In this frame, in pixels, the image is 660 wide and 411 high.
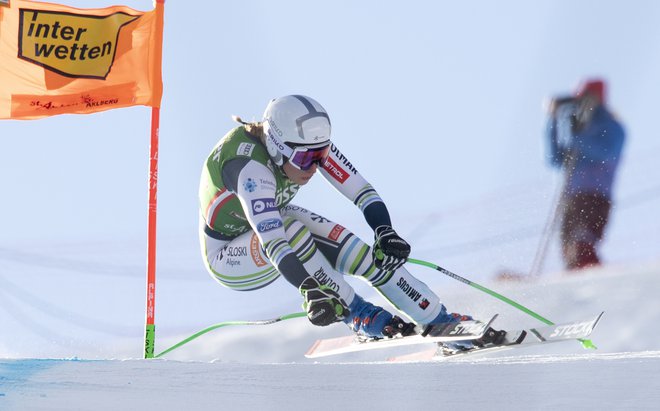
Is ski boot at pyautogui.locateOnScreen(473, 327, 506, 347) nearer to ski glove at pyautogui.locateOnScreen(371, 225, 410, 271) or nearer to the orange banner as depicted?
ski glove at pyautogui.locateOnScreen(371, 225, 410, 271)

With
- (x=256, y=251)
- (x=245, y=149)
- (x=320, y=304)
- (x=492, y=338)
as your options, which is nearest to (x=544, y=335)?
(x=492, y=338)

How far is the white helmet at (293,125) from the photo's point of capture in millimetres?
6168

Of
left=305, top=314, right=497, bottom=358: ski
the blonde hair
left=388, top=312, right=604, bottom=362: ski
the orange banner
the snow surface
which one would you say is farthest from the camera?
the orange banner

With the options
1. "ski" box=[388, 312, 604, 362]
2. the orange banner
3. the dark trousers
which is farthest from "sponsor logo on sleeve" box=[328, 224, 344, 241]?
the dark trousers

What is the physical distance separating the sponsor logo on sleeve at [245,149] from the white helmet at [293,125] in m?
0.11

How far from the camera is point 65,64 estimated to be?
8508 millimetres

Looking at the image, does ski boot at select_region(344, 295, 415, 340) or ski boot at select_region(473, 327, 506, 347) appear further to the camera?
ski boot at select_region(344, 295, 415, 340)

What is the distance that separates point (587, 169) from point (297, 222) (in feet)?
21.2

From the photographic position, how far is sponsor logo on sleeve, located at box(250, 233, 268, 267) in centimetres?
657

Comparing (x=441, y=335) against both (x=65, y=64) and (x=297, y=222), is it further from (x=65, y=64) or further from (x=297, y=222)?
(x=65, y=64)

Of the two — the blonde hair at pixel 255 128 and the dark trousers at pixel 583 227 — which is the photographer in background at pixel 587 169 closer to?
the dark trousers at pixel 583 227

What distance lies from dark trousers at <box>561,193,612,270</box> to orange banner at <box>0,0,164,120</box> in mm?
5042

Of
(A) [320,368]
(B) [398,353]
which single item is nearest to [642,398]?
(A) [320,368]

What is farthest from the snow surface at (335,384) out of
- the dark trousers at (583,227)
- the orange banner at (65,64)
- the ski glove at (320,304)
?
the dark trousers at (583,227)
